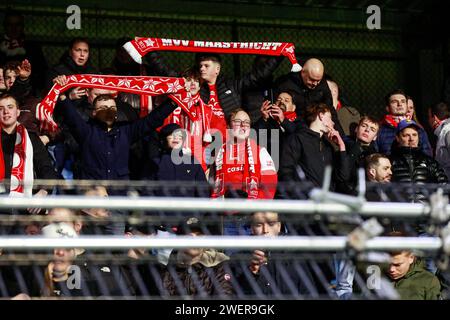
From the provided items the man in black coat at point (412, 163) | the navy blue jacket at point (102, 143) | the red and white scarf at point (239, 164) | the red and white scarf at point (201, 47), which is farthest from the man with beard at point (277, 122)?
Result: the navy blue jacket at point (102, 143)

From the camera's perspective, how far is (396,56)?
42.8 ft

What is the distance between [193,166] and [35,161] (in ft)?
4.36

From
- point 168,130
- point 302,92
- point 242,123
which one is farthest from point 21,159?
point 302,92

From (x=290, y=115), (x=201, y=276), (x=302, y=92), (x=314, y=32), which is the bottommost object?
(x=201, y=276)

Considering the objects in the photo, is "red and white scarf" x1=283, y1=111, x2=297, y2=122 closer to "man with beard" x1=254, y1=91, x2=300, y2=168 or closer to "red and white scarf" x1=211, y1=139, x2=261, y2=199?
"man with beard" x1=254, y1=91, x2=300, y2=168

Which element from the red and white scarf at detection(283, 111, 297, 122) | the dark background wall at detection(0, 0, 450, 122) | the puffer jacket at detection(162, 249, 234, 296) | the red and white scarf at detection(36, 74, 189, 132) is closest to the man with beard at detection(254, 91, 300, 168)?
the red and white scarf at detection(283, 111, 297, 122)

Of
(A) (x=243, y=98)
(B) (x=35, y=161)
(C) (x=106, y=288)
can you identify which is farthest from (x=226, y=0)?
(C) (x=106, y=288)

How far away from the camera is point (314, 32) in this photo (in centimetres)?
1273

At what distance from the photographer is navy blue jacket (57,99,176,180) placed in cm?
839

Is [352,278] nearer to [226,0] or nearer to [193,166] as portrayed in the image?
[193,166]

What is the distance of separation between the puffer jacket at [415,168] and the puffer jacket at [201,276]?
2.52m

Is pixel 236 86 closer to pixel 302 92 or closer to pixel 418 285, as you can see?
pixel 302 92

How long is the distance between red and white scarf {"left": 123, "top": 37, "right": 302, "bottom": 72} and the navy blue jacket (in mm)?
1225

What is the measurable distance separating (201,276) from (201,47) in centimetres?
353
